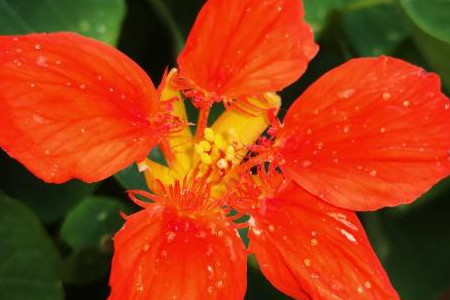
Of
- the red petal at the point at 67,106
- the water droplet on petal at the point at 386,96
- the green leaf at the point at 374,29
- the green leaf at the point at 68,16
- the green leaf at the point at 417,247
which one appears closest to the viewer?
the red petal at the point at 67,106

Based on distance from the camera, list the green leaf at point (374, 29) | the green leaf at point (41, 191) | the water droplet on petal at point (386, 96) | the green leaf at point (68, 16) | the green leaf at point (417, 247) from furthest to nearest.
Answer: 1. the green leaf at point (417, 247)
2. the green leaf at point (374, 29)
3. the green leaf at point (41, 191)
4. the green leaf at point (68, 16)
5. the water droplet on petal at point (386, 96)

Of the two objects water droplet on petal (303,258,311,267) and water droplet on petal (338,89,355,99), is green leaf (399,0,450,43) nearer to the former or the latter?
water droplet on petal (338,89,355,99)

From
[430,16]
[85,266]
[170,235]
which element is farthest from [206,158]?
[430,16]

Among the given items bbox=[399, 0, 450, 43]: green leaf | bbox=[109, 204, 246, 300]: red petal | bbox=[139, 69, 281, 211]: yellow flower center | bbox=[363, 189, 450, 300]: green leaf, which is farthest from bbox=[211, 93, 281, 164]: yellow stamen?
bbox=[363, 189, 450, 300]: green leaf

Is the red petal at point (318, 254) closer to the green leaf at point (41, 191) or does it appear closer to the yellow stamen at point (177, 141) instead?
the yellow stamen at point (177, 141)

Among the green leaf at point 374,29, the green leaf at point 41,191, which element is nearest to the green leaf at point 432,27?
the green leaf at point 374,29

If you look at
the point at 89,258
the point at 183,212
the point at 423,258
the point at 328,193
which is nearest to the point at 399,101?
the point at 328,193

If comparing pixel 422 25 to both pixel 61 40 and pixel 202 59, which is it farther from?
pixel 61 40

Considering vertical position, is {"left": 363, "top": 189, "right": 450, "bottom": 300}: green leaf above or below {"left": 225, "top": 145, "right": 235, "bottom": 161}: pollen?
below
